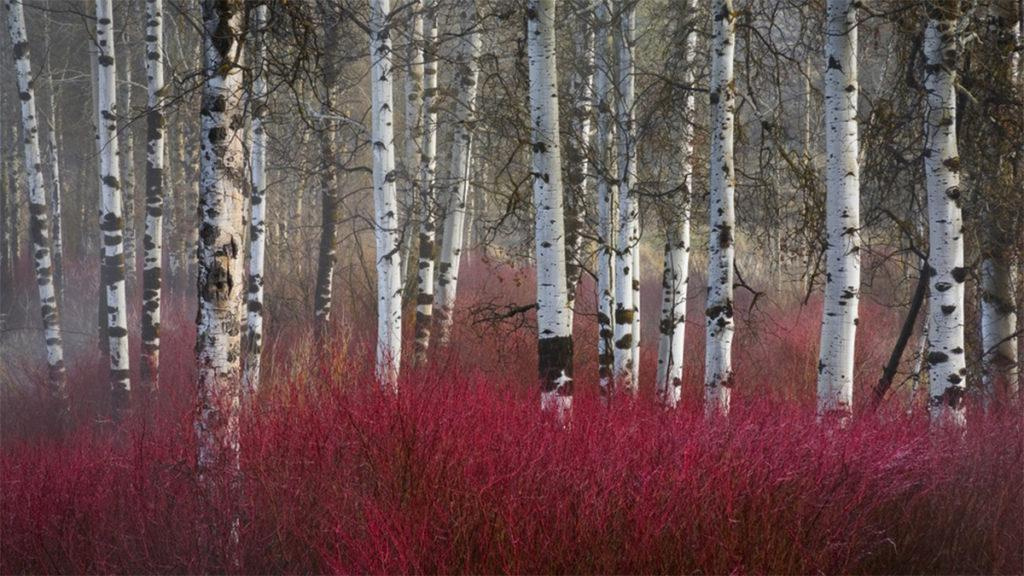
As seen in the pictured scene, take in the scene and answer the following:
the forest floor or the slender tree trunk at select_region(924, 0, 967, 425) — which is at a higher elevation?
the slender tree trunk at select_region(924, 0, 967, 425)

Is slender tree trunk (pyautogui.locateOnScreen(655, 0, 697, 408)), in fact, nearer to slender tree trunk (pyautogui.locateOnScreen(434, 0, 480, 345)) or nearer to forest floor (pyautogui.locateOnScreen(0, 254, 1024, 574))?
forest floor (pyautogui.locateOnScreen(0, 254, 1024, 574))

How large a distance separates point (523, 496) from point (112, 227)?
27.0 feet

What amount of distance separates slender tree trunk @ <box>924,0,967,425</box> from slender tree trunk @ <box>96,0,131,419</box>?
28.7ft

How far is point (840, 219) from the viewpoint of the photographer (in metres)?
7.77

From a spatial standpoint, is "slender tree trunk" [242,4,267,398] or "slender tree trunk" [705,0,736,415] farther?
"slender tree trunk" [242,4,267,398]

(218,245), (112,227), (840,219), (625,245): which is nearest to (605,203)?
(625,245)

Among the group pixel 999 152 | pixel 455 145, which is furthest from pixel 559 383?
pixel 455 145

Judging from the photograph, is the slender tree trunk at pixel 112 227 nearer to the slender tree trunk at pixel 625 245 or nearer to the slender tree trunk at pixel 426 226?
the slender tree trunk at pixel 426 226

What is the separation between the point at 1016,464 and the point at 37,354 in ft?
51.1

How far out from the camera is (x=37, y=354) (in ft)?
53.5

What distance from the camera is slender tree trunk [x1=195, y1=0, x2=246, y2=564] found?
218 inches

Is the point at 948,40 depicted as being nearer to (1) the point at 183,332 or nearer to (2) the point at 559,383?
(2) the point at 559,383

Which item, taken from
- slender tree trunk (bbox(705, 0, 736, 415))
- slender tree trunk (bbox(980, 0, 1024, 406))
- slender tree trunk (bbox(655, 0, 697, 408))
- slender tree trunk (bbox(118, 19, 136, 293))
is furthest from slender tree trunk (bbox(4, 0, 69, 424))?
slender tree trunk (bbox(980, 0, 1024, 406))

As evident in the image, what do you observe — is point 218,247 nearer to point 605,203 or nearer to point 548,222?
point 548,222
